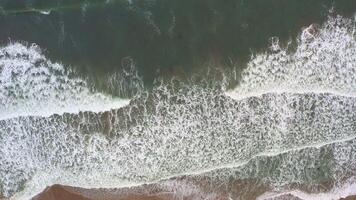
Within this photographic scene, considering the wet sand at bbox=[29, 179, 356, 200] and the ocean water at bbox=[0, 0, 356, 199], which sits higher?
the ocean water at bbox=[0, 0, 356, 199]

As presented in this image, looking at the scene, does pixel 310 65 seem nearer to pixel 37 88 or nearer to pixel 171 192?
pixel 171 192

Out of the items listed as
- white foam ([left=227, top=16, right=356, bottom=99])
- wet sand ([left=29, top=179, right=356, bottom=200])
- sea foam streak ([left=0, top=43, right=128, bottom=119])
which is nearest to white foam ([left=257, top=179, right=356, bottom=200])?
wet sand ([left=29, top=179, right=356, bottom=200])

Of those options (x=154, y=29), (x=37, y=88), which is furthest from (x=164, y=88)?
(x=37, y=88)

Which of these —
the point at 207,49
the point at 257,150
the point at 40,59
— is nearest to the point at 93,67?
the point at 40,59

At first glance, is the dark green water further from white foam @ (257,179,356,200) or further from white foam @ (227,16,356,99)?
white foam @ (257,179,356,200)

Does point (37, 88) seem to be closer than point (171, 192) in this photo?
Yes

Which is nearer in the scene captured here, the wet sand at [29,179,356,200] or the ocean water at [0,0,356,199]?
the ocean water at [0,0,356,199]

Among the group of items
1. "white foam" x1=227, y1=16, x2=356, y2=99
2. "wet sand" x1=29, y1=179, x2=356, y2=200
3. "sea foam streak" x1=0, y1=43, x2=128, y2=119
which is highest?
"white foam" x1=227, y1=16, x2=356, y2=99

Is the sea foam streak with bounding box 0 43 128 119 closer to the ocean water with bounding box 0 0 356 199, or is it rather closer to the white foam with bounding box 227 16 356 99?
the ocean water with bounding box 0 0 356 199
